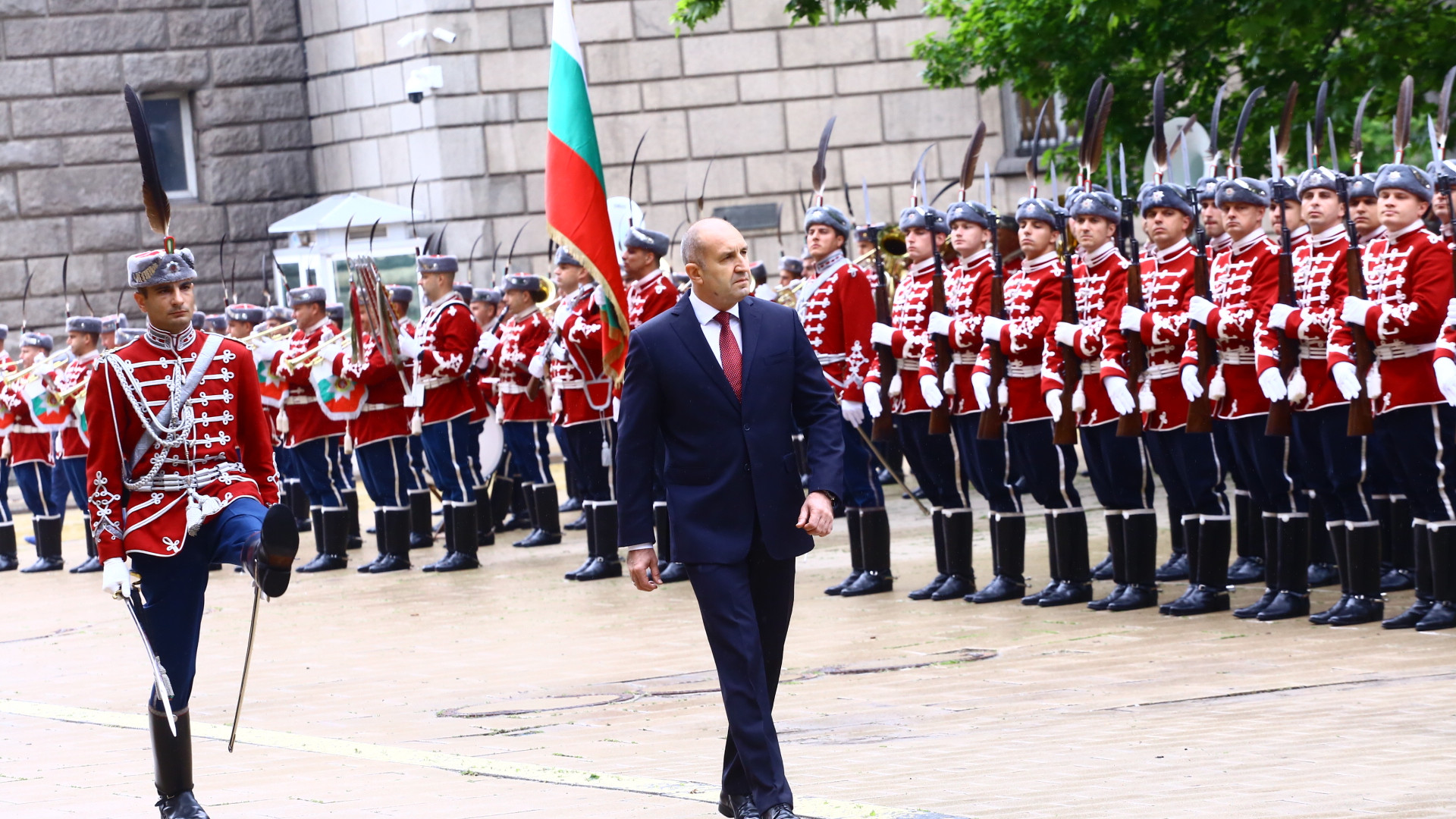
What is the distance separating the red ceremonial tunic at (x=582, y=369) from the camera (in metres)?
13.0

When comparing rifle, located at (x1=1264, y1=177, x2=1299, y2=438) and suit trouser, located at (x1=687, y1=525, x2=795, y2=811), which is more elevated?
rifle, located at (x1=1264, y1=177, x2=1299, y2=438)

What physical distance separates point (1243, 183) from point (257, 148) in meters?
15.7

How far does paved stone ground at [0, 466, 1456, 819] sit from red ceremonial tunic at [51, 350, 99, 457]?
12.4ft

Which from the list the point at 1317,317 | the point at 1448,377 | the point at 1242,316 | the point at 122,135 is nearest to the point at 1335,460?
the point at 1317,317

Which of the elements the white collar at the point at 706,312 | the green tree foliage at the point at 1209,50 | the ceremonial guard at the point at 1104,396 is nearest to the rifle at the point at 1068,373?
the ceremonial guard at the point at 1104,396

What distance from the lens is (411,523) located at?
15.3 m

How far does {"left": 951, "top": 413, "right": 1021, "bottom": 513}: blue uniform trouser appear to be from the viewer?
34.6 feet

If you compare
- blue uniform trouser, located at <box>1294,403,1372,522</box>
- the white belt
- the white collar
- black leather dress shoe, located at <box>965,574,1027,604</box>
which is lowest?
black leather dress shoe, located at <box>965,574,1027,604</box>

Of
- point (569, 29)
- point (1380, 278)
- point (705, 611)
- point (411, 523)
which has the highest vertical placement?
point (569, 29)

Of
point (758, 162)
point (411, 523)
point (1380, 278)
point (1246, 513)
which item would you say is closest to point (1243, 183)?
point (1380, 278)

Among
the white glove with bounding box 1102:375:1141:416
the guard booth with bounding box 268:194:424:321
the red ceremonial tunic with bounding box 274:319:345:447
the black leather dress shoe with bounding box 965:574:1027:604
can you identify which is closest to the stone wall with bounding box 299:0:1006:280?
the guard booth with bounding box 268:194:424:321

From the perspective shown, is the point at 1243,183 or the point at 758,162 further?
the point at 758,162

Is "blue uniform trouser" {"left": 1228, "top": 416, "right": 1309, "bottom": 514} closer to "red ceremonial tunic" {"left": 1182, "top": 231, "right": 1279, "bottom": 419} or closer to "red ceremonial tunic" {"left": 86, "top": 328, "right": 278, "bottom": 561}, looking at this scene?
"red ceremonial tunic" {"left": 1182, "top": 231, "right": 1279, "bottom": 419}

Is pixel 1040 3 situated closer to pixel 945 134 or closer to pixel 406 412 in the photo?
pixel 406 412
